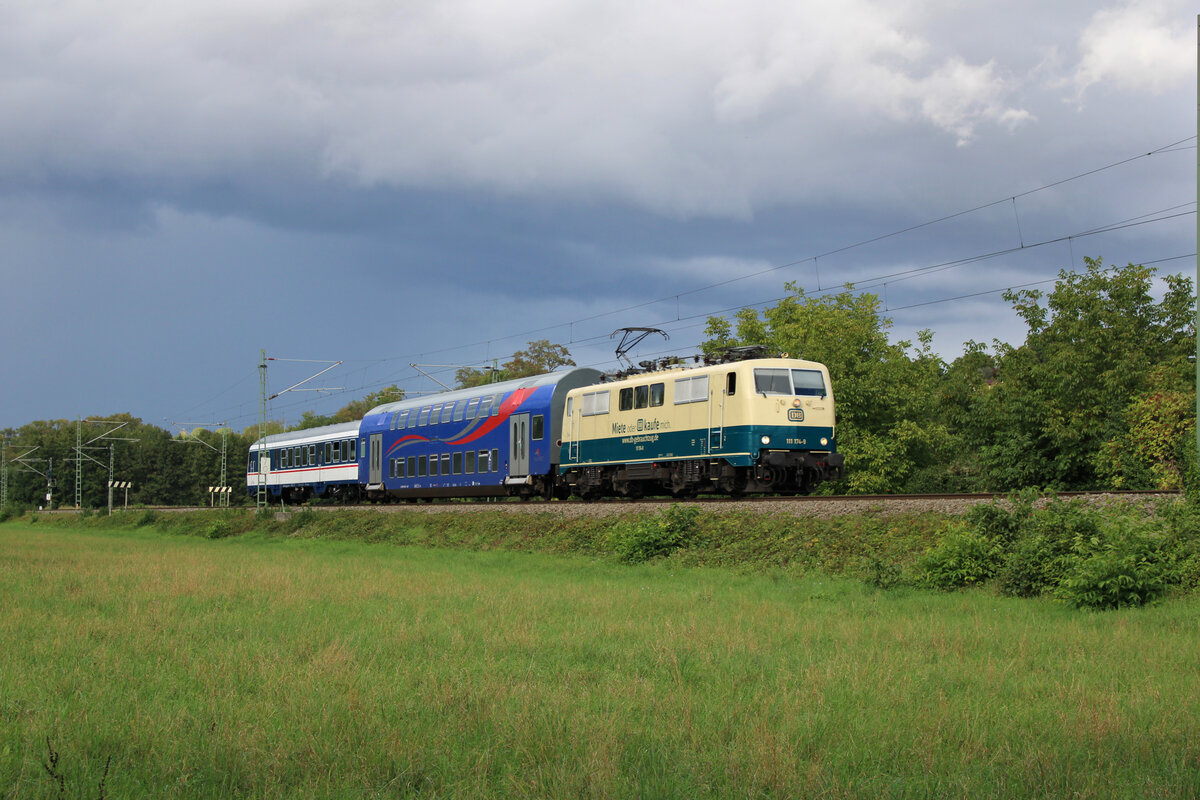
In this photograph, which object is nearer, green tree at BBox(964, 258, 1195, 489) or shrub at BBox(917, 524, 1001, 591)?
shrub at BBox(917, 524, 1001, 591)

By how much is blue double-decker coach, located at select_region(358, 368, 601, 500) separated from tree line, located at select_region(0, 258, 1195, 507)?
58.2ft

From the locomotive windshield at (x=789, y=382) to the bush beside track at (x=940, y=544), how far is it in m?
3.60

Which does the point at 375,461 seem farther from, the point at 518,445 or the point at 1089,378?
the point at 1089,378

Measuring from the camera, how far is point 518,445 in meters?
36.4

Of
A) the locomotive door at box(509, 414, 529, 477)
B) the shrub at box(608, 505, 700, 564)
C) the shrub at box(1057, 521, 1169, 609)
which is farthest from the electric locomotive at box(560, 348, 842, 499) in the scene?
the shrub at box(1057, 521, 1169, 609)

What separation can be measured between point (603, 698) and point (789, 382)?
18.1 meters

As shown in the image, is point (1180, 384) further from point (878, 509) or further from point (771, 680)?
point (771, 680)

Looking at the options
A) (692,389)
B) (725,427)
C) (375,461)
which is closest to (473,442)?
(375,461)

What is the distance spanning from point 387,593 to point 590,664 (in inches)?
314

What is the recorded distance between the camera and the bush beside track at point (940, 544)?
1365 centimetres

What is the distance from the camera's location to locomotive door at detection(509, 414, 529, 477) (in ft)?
118

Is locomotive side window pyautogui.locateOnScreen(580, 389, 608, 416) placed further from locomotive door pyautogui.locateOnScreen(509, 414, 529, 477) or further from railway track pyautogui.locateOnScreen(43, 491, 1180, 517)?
locomotive door pyautogui.locateOnScreen(509, 414, 529, 477)

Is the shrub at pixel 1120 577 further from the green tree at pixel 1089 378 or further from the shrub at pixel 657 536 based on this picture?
the green tree at pixel 1089 378

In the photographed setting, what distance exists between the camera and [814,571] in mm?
18656
